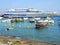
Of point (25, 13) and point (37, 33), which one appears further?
point (25, 13)

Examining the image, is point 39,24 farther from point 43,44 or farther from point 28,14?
point 28,14

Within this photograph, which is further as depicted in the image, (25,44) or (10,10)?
(10,10)

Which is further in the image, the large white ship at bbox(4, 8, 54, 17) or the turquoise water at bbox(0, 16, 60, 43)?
the large white ship at bbox(4, 8, 54, 17)

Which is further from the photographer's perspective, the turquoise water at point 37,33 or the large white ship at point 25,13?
the large white ship at point 25,13

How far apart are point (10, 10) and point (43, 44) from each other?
12197cm

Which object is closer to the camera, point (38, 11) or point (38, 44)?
point (38, 44)

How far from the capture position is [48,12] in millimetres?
140750

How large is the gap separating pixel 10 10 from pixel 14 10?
5.00 metres

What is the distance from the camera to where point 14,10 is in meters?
141

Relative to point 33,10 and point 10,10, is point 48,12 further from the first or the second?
point 10,10

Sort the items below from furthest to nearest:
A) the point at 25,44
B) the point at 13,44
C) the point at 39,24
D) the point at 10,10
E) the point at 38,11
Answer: the point at 10,10, the point at 38,11, the point at 39,24, the point at 25,44, the point at 13,44

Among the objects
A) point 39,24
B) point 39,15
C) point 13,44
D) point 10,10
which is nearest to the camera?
point 13,44

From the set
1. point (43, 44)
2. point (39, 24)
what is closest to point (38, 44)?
point (43, 44)

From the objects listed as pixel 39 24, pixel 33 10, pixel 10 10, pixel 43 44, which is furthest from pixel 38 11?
pixel 43 44
